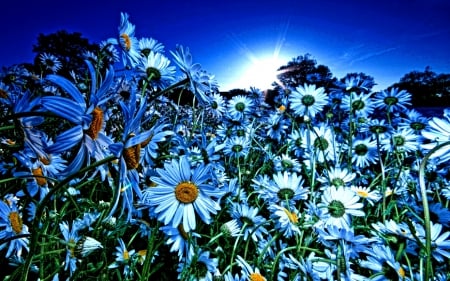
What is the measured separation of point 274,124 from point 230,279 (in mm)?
2022

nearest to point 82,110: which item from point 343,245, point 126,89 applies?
point 343,245

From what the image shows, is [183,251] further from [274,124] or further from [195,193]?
[274,124]

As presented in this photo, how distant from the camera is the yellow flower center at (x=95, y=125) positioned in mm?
532

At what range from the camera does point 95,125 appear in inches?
21.4

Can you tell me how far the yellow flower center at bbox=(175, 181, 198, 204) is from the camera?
3.03 ft

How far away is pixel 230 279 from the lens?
0.91 meters

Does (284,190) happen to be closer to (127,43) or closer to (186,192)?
(186,192)

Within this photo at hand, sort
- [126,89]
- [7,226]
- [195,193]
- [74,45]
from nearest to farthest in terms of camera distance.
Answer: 1. [7,226]
2. [195,193]
3. [126,89]
4. [74,45]

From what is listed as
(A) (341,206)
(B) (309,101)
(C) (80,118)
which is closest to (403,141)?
(B) (309,101)

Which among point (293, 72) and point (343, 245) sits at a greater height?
point (293, 72)

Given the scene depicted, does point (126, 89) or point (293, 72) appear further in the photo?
point (293, 72)

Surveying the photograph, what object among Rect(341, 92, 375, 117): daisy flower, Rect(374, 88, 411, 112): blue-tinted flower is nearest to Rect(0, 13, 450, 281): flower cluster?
Rect(341, 92, 375, 117): daisy flower

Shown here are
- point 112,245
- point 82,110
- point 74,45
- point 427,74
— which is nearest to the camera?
point 82,110

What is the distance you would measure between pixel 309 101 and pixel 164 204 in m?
1.87
